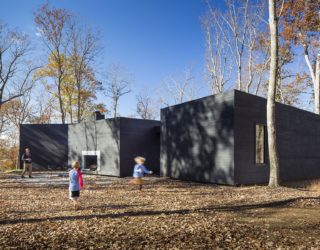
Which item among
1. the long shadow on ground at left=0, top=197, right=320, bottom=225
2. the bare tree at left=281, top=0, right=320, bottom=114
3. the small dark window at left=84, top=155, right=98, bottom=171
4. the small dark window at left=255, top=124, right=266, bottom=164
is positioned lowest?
the long shadow on ground at left=0, top=197, right=320, bottom=225

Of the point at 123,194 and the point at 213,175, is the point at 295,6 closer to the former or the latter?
the point at 213,175

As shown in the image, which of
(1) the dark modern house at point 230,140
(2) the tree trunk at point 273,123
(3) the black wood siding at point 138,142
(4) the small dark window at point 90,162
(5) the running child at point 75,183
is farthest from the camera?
(4) the small dark window at point 90,162

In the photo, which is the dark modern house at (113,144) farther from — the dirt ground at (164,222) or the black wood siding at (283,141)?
the dirt ground at (164,222)

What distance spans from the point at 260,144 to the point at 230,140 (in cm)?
216

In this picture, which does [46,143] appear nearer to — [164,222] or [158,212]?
[158,212]

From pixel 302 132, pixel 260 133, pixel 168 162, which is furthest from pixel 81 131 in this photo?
pixel 302 132

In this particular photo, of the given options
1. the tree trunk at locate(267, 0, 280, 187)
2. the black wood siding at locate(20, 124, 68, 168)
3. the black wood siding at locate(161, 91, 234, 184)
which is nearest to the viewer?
the tree trunk at locate(267, 0, 280, 187)

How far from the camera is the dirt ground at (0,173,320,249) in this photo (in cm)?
527

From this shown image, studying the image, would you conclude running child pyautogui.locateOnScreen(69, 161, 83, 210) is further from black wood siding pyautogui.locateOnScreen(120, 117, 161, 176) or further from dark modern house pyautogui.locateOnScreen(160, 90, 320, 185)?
black wood siding pyautogui.locateOnScreen(120, 117, 161, 176)

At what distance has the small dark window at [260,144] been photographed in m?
14.9

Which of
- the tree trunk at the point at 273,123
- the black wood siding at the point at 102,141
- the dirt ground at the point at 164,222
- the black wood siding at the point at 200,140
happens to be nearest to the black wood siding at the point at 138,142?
the black wood siding at the point at 102,141

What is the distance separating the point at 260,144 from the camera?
15.0 m

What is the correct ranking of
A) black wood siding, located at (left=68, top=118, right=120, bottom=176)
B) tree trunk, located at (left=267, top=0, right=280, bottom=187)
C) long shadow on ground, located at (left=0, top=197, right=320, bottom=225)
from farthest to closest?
1. black wood siding, located at (left=68, top=118, right=120, bottom=176)
2. tree trunk, located at (left=267, top=0, right=280, bottom=187)
3. long shadow on ground, located at (left=0, top=197, right=320, bottom=225)


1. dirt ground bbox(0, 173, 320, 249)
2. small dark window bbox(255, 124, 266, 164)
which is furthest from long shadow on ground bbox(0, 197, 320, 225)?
small dark window bbox(255, 124, 266, 164)
